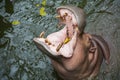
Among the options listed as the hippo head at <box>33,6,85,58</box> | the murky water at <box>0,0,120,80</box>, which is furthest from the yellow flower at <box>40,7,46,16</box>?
the hippo head at <box>33,6,85,58</box>

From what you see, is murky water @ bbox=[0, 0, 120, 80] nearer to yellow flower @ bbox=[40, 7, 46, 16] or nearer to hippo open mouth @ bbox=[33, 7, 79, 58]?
yellow flower @ bbox=[40, 7, 46, 16]

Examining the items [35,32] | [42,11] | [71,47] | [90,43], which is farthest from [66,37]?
[42,11]

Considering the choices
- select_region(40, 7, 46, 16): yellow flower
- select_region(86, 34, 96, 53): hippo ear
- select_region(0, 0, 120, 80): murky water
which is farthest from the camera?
select_region(40, 7, 46, 16): yellow flower

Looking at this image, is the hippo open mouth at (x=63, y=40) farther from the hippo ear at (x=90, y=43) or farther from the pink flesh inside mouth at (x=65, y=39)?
the hippo ear at (x=90, y=43)

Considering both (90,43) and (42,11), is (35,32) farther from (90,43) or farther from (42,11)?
(90,43)

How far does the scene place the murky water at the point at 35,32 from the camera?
2.82 metres

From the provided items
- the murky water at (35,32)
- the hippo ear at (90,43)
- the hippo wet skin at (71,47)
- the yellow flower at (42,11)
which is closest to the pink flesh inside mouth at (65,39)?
the hippo wet skin at (71,47)

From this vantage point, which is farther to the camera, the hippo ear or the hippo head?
the hippo ear

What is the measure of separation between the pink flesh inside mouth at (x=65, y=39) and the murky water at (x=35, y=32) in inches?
20.0

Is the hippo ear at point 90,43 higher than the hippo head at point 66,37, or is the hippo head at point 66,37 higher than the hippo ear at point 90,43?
the hippo head at point 66,37

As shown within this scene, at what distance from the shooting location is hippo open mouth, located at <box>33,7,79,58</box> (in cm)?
215

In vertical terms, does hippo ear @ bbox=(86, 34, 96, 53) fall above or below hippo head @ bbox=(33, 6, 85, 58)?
below

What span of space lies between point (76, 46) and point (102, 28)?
766 millimetres

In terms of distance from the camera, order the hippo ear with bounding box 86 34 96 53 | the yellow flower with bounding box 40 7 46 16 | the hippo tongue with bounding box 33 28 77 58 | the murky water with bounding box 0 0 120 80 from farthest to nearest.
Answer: the yellow flower with bounding box 40 7 46 16 < the murky water with bounding box 0 0 120 80 < the hippo ear with bounding box 86 34 96 53 < the hippo tongue with bounding box 33 28 77 58
